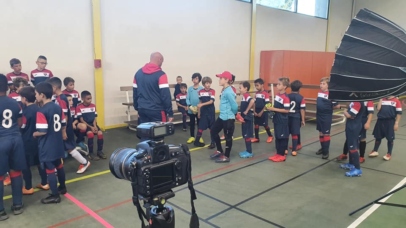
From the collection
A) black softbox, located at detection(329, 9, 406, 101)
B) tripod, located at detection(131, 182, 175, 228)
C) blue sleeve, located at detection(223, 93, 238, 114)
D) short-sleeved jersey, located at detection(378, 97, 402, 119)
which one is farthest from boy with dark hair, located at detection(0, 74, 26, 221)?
short-sleeved jersey, located at detection(378, 97, 402, 119)

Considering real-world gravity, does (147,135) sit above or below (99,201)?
above

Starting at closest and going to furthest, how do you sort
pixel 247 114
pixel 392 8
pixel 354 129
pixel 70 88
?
pixel 354 129, pixel 247 114, pixel 70 88, pixel 392 8

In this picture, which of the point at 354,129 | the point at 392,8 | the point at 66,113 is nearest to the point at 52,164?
the point at 66,113

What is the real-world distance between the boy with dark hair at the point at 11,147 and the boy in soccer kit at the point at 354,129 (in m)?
3.99

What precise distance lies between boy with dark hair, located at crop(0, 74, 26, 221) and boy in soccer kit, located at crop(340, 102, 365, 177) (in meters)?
3.99

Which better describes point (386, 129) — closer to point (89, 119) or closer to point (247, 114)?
point (247, 114)

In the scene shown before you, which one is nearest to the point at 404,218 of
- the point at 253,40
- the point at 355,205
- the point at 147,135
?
the point at 355,205

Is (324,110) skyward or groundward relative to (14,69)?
groundward

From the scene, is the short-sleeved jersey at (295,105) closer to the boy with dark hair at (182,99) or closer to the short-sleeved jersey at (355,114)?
the short-sleeved jersey at (355,114)

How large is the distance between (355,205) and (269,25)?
8617 millimetres

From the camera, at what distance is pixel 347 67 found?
8.30 ft

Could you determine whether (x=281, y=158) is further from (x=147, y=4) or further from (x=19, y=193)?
(x=147, y=4)

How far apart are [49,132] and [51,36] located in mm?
3816

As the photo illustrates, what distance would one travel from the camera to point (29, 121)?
3711 millimetres
